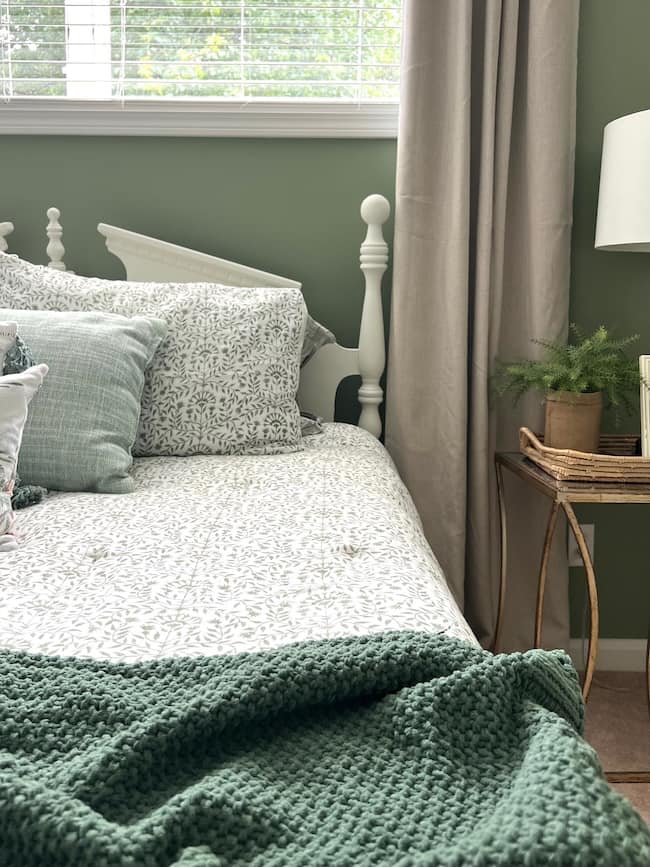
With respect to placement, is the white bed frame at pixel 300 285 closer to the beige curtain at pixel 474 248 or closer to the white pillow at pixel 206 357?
the beige curtain at pixel 474 248

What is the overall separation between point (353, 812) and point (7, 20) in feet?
7.34

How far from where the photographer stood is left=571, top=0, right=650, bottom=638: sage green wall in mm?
2135

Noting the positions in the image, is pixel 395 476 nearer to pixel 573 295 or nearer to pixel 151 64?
pixel 573 295

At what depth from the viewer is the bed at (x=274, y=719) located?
0.53 metres

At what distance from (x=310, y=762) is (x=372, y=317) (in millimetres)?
1572

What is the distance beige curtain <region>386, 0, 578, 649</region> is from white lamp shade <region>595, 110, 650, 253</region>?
0.15 meters

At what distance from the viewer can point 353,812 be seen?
0.58m

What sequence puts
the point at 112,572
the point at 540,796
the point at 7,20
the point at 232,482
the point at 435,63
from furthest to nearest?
the point at 7,20 → the point at 435,63 → the point at 232,482 → the point at 112,572 → the point at 540,796

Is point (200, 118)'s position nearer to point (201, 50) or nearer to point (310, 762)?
point (201, 50)

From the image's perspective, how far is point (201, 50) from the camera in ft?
7.25

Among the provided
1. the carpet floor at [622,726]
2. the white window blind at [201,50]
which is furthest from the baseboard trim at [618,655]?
the white window blind at [201,50]

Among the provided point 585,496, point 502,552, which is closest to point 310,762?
point 585,496

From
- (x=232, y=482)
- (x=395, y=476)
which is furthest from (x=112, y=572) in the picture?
(x=395, y=476)

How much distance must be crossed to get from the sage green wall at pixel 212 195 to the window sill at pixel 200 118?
25 mm
